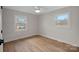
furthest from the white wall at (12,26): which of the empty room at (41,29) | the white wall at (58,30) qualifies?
the white wall at (58,30)

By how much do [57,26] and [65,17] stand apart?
0.74 feet

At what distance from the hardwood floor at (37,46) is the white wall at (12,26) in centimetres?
9

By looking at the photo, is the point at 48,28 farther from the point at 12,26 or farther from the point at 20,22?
the point at 12,26

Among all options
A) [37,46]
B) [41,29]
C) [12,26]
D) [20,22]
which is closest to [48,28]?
[41,29]

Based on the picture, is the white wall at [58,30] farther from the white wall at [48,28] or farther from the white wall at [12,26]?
the white wall at [12,26]

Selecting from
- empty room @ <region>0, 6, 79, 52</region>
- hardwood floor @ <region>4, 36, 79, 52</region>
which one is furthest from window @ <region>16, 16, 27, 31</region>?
hardwood floor @ <region>4, 36, 79, 52</region>

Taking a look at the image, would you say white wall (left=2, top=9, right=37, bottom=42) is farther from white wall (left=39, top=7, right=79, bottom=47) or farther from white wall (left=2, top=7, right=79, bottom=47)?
white wall (left=39, top=7, right=79, bottom=47)

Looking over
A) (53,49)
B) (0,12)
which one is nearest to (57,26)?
(53,49)

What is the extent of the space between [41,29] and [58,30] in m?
0.34

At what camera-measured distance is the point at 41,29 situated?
1.63 m

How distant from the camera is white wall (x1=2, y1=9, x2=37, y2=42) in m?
1.30

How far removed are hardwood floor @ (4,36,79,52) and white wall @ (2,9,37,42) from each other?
9 centimetres

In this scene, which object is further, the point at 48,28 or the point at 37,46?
the point at 48,28

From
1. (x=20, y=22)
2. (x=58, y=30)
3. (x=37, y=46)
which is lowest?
(x=37, y=46)
